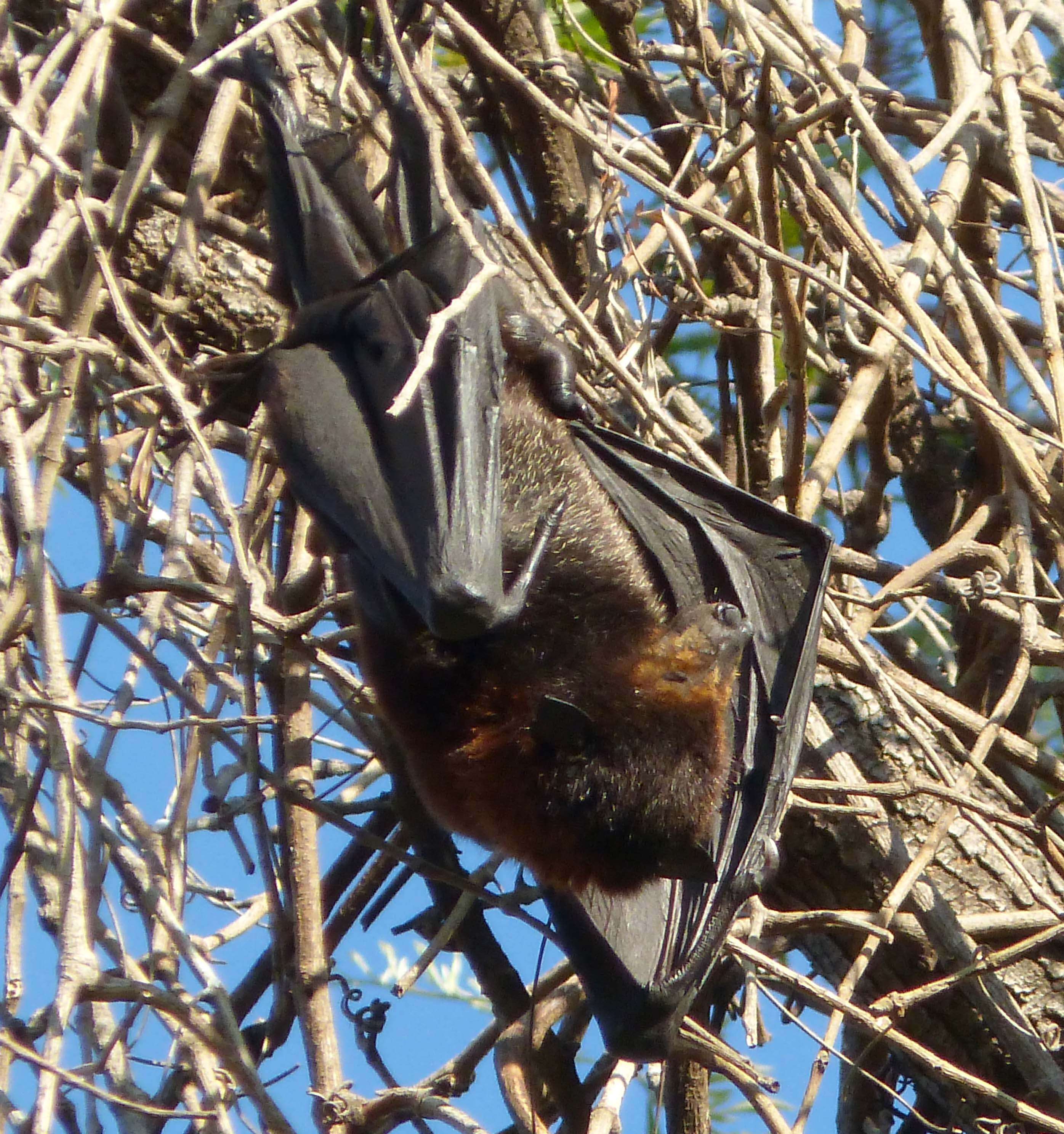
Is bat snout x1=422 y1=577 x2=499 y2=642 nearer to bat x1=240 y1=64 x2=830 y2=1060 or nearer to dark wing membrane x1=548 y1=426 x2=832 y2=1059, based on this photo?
bat x1=240 y1=64 x2=830 y2=1060

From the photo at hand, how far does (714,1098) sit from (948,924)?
1.41m

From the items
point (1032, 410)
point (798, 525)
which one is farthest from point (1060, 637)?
point (1032, 410)

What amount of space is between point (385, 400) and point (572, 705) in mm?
878

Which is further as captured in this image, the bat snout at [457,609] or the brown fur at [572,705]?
the brown fur at [572,705]

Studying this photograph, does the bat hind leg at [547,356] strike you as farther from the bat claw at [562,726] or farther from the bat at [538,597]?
the bat claw at [562,726]

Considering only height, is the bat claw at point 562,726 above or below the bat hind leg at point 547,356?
below

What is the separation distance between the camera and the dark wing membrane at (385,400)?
10.9 feet

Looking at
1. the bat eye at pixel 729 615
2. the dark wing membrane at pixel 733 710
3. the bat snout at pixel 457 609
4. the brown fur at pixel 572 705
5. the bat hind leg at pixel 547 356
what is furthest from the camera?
the bat hind leg at pixel 547 356

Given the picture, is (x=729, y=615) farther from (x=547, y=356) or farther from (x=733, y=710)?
(x=547, y=356)

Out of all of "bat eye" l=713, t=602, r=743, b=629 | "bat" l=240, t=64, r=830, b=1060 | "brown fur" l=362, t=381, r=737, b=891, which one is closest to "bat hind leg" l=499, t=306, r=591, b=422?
"bat" l=240, t=64, r=830, b=1060

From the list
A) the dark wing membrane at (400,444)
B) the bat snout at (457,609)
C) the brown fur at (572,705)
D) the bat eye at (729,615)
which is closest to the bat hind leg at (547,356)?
the brown fur at (572,705)

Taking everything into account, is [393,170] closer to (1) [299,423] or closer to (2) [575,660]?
(1) [299,423]

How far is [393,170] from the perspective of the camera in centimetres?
394

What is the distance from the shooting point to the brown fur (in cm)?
346
